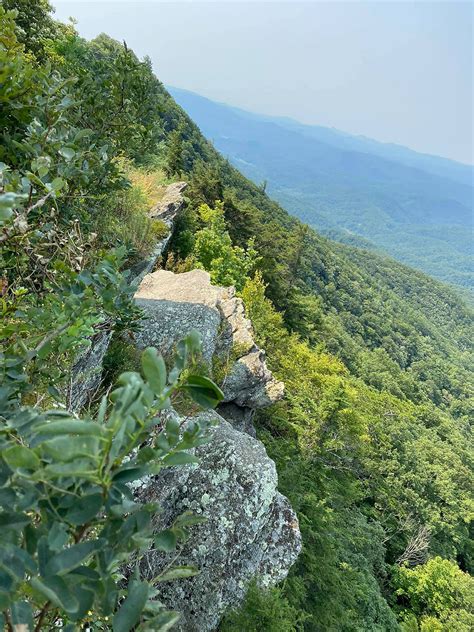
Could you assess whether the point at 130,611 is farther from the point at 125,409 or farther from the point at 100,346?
the point at 100,346

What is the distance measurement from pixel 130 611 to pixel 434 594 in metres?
22.9

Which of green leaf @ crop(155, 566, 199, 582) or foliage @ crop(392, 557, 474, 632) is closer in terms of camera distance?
green leaf @ crop(155, 566, 199, 582)

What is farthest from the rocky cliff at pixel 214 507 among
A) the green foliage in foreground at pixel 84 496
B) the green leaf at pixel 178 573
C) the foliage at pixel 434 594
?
the foliage at pixel 434 594

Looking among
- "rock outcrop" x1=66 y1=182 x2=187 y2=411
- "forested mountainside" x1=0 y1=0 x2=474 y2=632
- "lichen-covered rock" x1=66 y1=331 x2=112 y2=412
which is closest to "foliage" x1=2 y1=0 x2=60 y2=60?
"forested mountainside" x1=0 y1=0 x2=474 y2=632

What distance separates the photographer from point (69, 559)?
574 mm

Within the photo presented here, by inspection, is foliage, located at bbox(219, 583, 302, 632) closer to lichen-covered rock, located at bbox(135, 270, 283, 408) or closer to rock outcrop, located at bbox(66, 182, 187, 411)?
rock outcrop, located at bbox(66, 182, 187, 411)

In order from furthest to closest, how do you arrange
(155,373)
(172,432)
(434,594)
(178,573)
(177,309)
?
(434,594) < (177,309) < (178,573) < (172,432) < (155,373)

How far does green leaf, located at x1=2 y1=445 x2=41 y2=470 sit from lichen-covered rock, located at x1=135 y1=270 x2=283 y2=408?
6.32 metres

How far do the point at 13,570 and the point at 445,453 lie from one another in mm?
37804

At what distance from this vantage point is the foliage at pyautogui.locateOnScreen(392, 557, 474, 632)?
683 inches

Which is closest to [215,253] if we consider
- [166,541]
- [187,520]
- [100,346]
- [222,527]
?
[100,346]

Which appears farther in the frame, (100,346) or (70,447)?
(100,346)

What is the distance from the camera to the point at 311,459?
43.5 feet

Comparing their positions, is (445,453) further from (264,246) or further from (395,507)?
(264,246)
